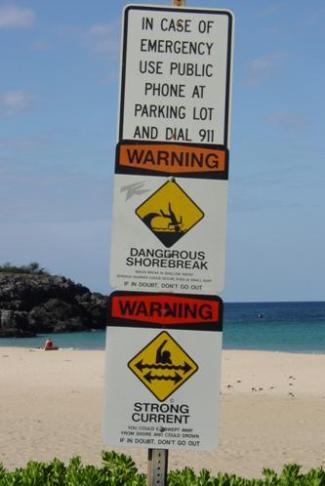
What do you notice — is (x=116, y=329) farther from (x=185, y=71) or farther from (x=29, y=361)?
(x=29, y=361)

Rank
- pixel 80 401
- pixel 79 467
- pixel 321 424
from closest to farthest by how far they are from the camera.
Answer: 1. pixel 79 467
2. pixel 321 424
3. pixel 80 401

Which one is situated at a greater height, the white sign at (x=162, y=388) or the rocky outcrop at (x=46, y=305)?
the rocky outcrop at (x=46, y=305)

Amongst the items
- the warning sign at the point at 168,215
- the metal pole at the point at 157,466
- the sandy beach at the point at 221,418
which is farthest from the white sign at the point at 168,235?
the sandy beach at the point at 221,418

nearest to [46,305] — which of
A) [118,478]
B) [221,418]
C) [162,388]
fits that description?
[221,418]

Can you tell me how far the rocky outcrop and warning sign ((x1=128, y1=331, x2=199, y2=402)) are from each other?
6264 cm

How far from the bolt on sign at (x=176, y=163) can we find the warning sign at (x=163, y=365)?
25cm

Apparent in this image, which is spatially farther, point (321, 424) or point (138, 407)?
point (321, 424)

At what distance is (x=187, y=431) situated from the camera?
391 centimetres

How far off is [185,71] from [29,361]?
79.4ft

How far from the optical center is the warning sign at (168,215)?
3.89 meters

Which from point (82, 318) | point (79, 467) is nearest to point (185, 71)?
point (79, 467)

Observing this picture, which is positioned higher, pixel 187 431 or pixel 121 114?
pixel 121 114

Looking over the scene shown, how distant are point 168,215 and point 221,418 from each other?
10.8 m

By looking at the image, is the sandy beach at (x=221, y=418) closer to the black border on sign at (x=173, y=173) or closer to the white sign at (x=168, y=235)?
the white sign at (x=168, y=235)
